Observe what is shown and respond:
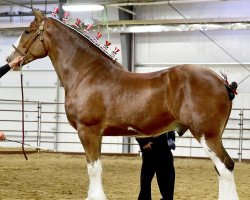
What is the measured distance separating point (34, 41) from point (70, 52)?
→ 41 centimetres

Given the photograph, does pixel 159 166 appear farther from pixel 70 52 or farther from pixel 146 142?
pixel 70 52

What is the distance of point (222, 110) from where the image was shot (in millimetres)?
4305

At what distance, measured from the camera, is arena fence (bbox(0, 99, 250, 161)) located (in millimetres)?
14070

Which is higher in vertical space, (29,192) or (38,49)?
(38,49)

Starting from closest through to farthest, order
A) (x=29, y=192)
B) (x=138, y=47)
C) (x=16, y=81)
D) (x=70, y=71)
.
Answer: (x=70, y=71) < (x=29, y=192) < (x=138, y=47) < (x=16, y=81)

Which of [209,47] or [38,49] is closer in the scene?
[38,49]

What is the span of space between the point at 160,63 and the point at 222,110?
450 inches

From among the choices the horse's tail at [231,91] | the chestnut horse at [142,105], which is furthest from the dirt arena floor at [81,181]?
the horse's tail at [231,91]

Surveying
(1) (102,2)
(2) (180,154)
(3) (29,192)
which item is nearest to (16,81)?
(1) (102,2)

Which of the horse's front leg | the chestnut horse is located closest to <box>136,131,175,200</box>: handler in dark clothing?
the chestnut horse

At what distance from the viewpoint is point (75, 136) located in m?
16.5

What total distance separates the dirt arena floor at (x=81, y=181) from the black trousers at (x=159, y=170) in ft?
3.49

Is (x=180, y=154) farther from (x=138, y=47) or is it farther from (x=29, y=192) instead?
(x=29, y=192)

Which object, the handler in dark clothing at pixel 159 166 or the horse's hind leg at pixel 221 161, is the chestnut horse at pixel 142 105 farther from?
the handler in dark clothing at pixel 159 166
